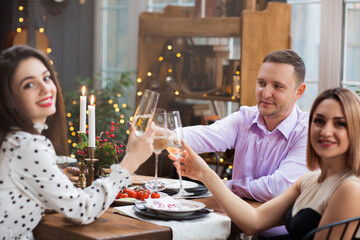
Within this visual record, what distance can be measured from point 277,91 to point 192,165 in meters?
0.69

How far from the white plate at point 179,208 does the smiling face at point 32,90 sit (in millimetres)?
524

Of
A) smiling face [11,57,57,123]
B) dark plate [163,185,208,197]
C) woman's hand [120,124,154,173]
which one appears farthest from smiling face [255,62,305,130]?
smiling face [11,57,57,123]

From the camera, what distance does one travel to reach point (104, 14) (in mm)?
5871

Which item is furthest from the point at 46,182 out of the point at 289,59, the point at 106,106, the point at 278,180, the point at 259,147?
the point at 106,106

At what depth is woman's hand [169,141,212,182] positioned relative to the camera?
6.69 ft

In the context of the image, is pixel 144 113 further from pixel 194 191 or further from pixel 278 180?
pixel 278 180

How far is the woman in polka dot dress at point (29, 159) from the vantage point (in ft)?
5.39

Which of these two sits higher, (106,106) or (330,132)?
(330,132)

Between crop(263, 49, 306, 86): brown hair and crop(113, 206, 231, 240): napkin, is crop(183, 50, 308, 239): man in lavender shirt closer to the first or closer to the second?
crop(263, 49, 306, 86): brown hair

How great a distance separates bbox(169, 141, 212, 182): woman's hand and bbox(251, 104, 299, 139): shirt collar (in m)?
0.60

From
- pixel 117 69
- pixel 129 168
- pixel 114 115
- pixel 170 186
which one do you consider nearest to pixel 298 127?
pixel 170 186

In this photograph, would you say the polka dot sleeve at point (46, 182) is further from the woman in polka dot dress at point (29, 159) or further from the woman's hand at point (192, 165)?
the woman's hand at point (192, 165)

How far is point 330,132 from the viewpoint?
1.75 metres

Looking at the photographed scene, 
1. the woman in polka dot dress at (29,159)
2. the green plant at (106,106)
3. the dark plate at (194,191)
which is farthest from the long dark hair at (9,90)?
the green plant at (106,106)
